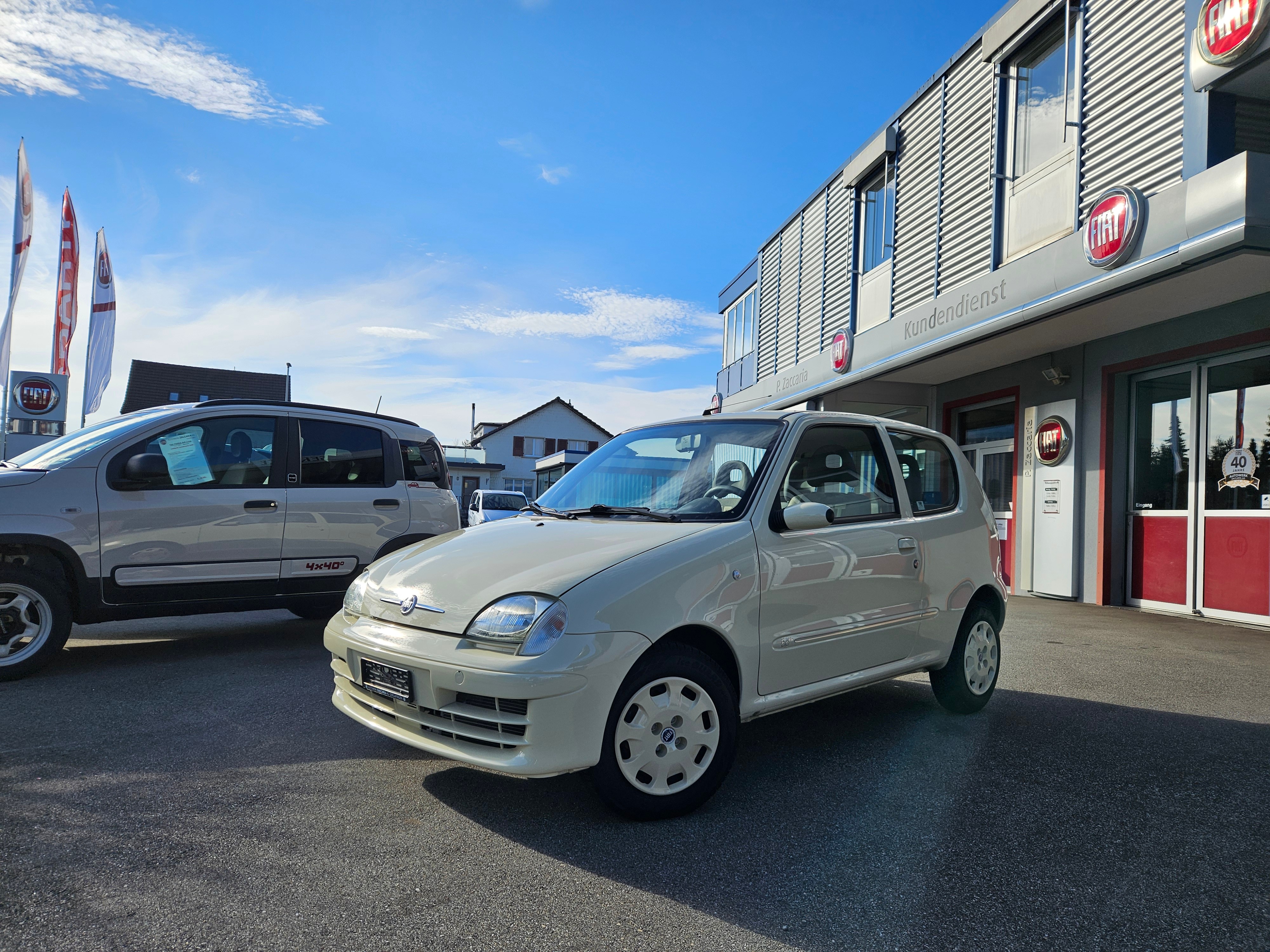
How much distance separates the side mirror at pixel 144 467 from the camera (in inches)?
218

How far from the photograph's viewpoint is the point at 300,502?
6.39m

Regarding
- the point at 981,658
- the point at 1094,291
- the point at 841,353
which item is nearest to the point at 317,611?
the point at 981,658

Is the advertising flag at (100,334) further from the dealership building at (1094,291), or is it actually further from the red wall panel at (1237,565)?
the red wall panel at (1237,565)

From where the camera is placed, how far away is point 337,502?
659cm

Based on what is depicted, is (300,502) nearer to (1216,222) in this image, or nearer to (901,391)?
(1216,222)

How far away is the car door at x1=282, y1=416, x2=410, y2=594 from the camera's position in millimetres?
6379

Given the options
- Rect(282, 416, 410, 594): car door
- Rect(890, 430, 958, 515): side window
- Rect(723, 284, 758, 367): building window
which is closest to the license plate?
Rect(890, 430, 958, 515): side window

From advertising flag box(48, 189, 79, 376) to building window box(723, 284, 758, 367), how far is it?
1736 cm

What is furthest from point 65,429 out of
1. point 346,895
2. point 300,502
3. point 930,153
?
point 346,895

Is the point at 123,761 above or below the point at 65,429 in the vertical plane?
Answer: below

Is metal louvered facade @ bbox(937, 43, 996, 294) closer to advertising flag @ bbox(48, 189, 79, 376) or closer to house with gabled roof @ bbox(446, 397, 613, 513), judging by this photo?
advertising flag @ bbox(48, 189, 79, 376)

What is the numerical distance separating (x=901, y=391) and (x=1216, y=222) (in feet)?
24.6

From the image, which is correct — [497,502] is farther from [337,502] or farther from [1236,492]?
[1236,492]

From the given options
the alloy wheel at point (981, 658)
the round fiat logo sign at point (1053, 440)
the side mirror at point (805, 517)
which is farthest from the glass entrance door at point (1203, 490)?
the side mirror at point (805, 517)
